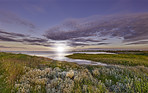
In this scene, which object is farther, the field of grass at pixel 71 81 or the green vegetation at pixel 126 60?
the green vegetation at pixel 126 60

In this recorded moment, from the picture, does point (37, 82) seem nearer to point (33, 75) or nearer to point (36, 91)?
point (36, 91)

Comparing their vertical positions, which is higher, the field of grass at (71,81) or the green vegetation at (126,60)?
the field of grass at (71,81)

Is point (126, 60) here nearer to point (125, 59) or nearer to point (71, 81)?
point (125, 59)

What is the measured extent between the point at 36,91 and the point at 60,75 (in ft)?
7.55

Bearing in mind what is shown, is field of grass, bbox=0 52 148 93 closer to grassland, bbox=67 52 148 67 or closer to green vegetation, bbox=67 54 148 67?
green vegetation, bbox=67 54 148 67

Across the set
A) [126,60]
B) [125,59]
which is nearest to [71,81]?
[126,60]

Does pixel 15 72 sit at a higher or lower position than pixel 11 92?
higher

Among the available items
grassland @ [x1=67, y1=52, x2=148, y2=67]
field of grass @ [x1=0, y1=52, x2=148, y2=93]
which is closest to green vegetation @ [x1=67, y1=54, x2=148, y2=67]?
grassland @ [x1=67, y1=52, x2=148, y2=67]

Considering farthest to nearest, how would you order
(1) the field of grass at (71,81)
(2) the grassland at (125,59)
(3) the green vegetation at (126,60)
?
(2) the grassland at (125,59) < (3) the green vegetation at (126,60) < (1) the field of grass at (71,81)

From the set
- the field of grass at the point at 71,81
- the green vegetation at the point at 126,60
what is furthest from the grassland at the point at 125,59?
the field of grass at the point at 71,81

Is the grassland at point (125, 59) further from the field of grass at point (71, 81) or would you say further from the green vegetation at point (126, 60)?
the field of grass at point (71, 81)

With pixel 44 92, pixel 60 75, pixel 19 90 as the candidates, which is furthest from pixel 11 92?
pixel 60 75

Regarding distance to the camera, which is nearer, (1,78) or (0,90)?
(0,90)

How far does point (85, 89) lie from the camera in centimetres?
378
